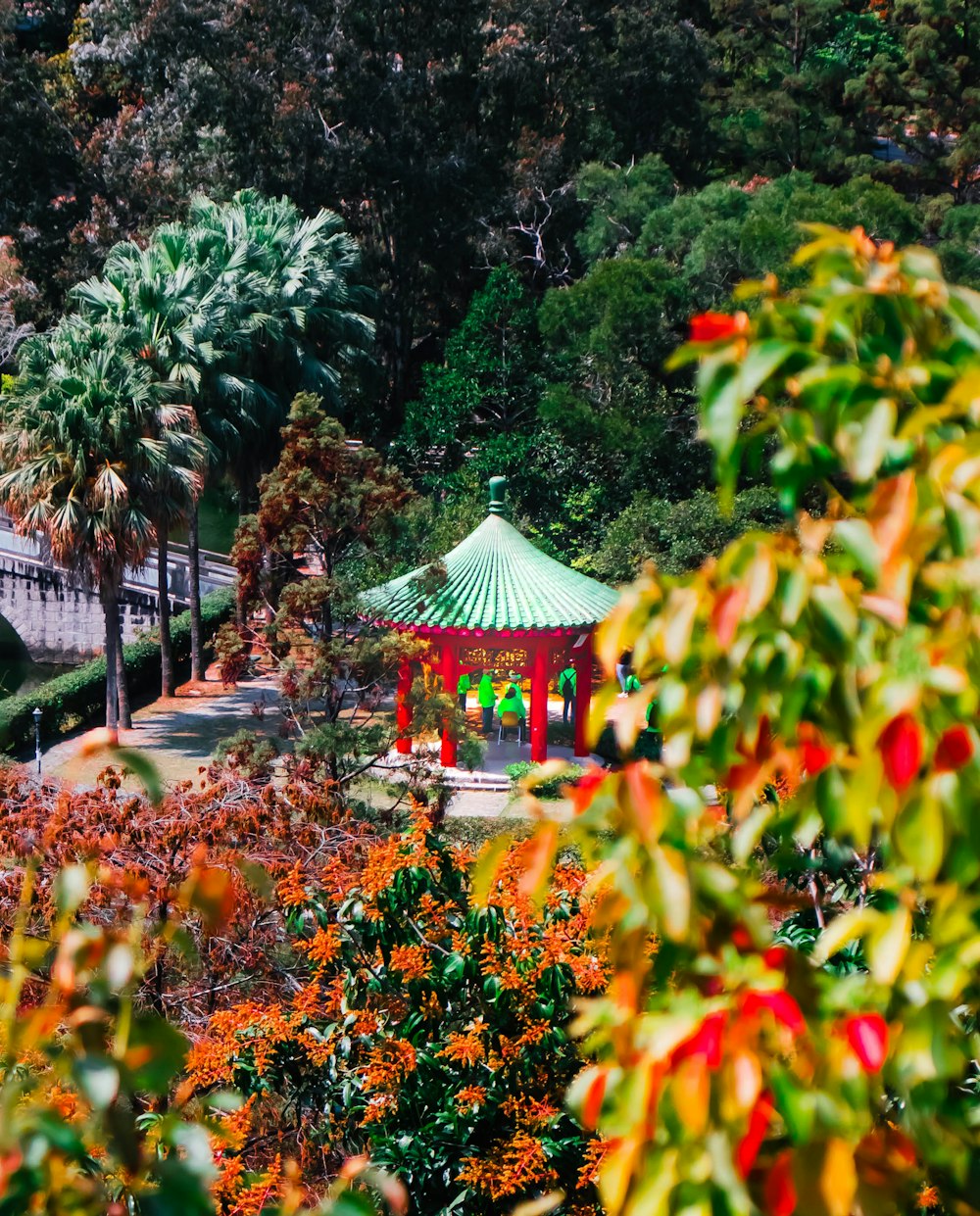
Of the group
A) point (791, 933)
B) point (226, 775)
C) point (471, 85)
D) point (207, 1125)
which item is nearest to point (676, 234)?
point (471, 85)

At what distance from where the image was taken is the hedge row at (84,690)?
22.7m

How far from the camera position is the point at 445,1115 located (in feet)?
22.1

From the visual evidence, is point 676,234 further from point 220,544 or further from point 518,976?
point 518,976

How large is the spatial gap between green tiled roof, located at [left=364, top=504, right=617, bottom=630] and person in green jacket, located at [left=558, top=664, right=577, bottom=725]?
1509mm

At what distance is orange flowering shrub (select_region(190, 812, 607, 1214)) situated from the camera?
22.0 ft

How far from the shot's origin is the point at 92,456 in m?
20.7

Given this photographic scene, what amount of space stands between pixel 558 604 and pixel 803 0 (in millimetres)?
30800

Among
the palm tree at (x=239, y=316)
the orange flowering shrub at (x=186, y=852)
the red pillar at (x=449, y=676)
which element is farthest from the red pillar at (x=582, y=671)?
the orange flowering shrub at (x=186, y=852)


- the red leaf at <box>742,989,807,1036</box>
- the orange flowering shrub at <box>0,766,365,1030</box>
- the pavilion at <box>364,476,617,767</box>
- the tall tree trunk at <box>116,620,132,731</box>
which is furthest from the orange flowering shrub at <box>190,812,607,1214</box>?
the tall tree trunk at <box>116,620,132,731</box>

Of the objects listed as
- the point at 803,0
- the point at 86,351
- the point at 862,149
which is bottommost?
the point at 86,351

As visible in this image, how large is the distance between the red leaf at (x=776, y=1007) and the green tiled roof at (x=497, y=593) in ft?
56.1

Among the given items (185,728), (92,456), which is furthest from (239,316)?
(185,728)

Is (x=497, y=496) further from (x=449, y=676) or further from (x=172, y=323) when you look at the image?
(x=172, y=323)

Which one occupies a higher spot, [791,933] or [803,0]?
[803,0]
